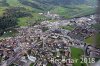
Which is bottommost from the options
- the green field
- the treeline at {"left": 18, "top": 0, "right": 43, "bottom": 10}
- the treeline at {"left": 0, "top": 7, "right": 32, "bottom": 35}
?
the green field

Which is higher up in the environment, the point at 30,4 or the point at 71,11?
the point at 30,4

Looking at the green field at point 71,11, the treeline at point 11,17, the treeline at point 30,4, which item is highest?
the treeline at point 11,17

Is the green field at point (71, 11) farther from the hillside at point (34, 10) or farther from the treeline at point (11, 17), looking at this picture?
the treeline at point (11, 17)

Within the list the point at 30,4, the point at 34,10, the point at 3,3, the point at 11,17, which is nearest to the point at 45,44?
the point at 11,17

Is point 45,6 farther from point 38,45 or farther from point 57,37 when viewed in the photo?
point 38,45

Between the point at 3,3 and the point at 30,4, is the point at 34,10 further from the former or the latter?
the point at 3,3

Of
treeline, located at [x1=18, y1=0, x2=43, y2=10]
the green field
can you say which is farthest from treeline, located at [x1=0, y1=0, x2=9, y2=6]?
the green field

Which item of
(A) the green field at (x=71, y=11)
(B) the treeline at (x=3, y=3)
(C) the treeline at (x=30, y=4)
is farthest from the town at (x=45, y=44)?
(B) the treeline at (x=3, y=3)

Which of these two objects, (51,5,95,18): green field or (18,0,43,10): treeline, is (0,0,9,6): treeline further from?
(51,5,95,18): green field

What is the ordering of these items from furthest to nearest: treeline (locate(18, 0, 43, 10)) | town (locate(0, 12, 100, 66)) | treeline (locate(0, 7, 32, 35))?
treeline (locate(18, 0, 43, 10)) → treeline (locate(0, 7, 32, 35)) → town (locate(0, 12, 100, 66))
